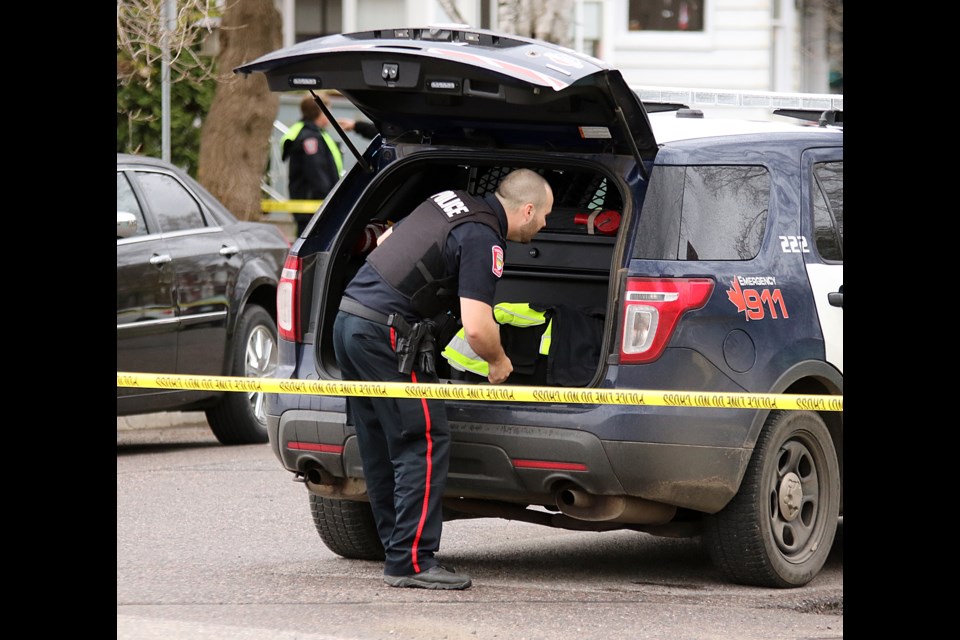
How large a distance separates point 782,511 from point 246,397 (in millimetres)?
5037

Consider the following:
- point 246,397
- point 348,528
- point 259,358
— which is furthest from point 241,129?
point 348,528

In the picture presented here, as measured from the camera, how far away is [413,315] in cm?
633

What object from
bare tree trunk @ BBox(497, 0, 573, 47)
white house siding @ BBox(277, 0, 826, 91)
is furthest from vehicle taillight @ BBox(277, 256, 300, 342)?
white house siding @ BBox(277, 0, 826, 91)

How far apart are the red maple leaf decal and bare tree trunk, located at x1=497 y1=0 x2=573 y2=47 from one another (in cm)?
687

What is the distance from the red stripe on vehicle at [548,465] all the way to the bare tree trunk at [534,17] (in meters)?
7.20

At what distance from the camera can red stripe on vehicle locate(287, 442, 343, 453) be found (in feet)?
21.2

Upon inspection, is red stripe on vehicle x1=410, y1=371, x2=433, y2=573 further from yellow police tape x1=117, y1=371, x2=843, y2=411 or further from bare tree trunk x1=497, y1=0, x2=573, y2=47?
bare tree trunk x1=497, y1=0, x2=573, y2=47

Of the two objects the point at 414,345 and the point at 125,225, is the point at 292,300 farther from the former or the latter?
the point at 125,225

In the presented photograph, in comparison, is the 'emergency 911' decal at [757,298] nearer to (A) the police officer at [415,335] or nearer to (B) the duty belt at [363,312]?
(A) the police officer at [415,335]

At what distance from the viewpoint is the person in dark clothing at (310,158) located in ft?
51.2

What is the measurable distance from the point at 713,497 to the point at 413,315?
133 cm
